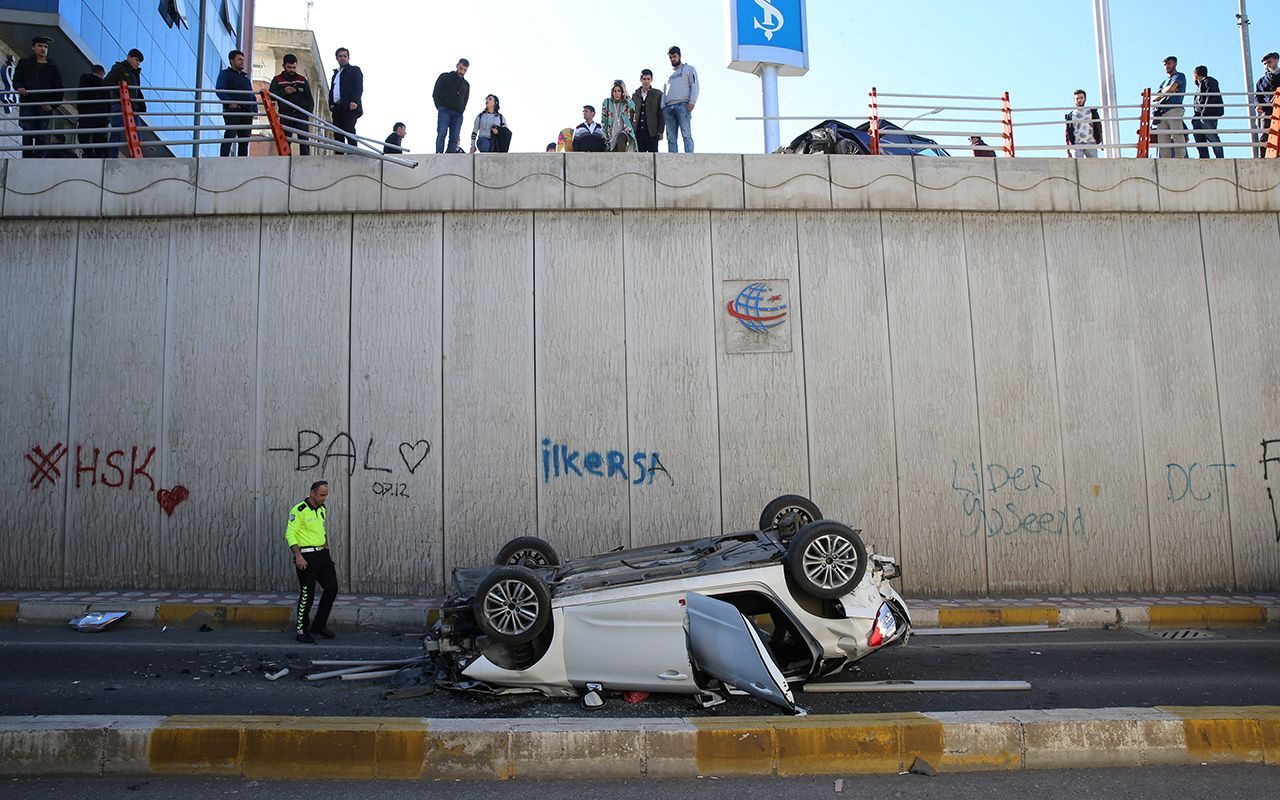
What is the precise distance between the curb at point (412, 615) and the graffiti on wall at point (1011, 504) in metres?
1.32

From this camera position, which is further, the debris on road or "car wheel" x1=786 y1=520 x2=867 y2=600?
the debris on road

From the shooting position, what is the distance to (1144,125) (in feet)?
41.9

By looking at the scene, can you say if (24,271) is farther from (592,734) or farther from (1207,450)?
(1207,450)

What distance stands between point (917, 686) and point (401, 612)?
19.0ft

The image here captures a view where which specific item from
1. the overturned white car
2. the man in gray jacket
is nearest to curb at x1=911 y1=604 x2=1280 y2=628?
the overturned white car

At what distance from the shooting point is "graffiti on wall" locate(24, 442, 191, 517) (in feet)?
37.9

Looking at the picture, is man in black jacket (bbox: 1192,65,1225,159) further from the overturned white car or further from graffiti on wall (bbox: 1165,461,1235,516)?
the overturned white car

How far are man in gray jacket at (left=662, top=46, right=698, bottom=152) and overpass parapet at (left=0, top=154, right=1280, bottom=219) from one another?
5.34 ft

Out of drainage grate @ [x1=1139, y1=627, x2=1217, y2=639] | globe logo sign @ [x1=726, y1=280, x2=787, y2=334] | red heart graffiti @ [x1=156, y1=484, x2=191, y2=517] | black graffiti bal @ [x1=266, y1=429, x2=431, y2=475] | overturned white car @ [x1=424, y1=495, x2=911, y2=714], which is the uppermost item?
globe logo sign @ [x1=726, y1=280, x2=787, y2=334]

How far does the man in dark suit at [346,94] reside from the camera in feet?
42.7

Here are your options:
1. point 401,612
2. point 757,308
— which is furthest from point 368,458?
point 757,308

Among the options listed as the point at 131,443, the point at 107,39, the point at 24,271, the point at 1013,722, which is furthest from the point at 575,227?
the point at 107,39

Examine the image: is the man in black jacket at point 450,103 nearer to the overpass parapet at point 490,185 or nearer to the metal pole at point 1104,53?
the overpass parapet at point 490,185

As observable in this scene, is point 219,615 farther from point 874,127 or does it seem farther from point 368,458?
point 874,127
